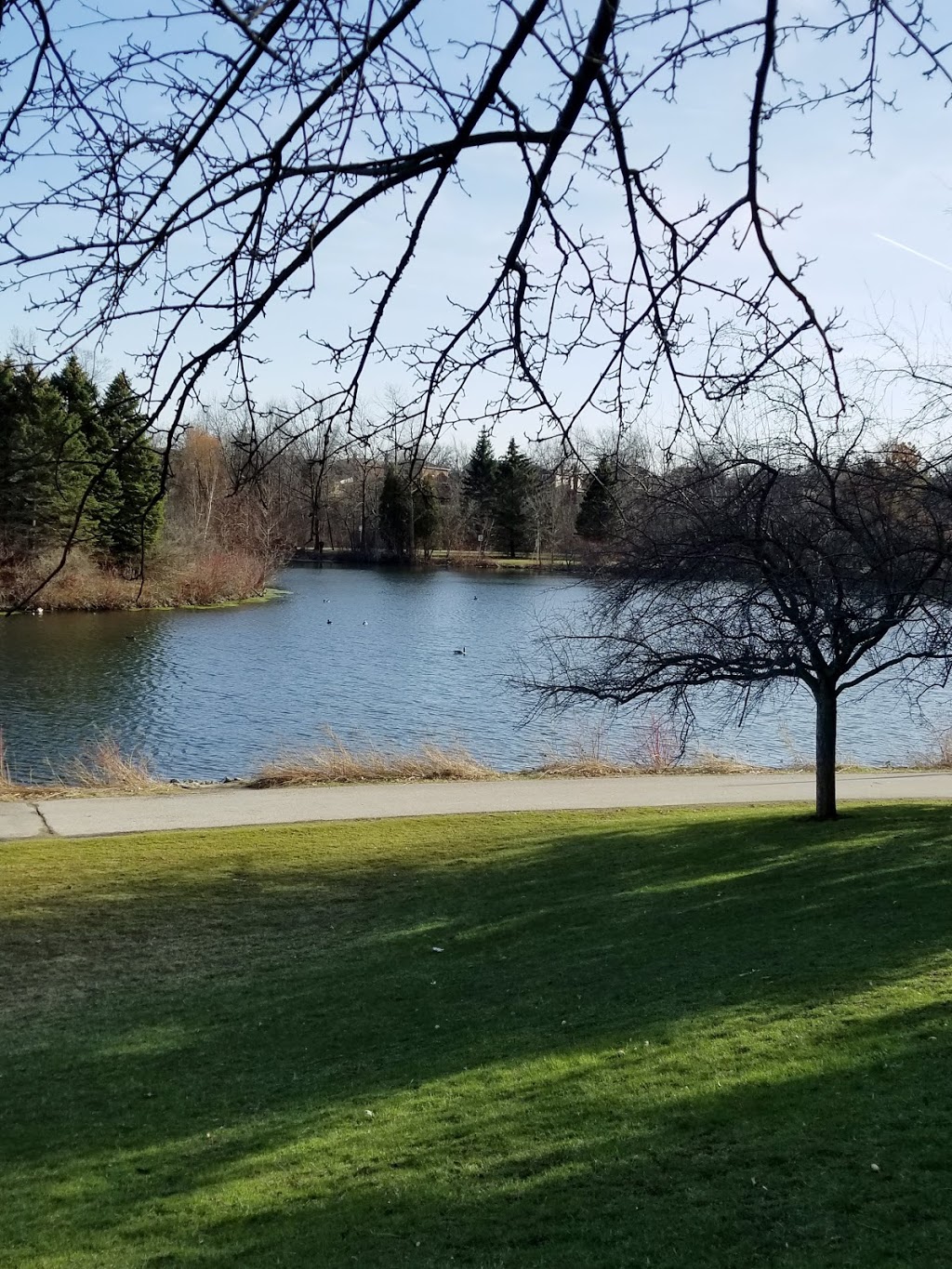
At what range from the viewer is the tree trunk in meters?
13.8

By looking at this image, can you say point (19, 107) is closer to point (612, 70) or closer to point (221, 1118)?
point (612, 70)

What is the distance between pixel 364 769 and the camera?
19422mm

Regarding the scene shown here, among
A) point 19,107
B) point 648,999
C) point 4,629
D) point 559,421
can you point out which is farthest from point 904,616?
point 4,629

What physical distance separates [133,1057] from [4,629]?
37737 millimetres

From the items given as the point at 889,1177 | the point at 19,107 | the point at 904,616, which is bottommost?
the point at 889,1177

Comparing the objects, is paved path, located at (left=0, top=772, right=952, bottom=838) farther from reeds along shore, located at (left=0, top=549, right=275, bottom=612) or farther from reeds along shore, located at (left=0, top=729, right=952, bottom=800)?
reeds along shore, located at (left=0, top=549, right=275, bottom=612)

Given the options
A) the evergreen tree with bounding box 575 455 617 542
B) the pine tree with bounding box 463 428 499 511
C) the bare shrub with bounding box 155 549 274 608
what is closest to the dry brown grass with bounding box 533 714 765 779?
the pine tree with bounding box 463 428 499 511

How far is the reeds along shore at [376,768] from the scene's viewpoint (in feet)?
59.8

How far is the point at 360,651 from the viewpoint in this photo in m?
38.6

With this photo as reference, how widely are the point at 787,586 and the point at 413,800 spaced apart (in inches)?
271

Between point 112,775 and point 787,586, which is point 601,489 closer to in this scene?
point 787,586

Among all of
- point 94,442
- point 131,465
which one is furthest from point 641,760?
point 94,442

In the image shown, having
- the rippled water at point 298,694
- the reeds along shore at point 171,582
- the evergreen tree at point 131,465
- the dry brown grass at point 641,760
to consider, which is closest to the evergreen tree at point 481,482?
the evergreen tree at point 131,465

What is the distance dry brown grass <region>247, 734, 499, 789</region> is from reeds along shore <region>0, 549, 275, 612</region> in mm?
22441
